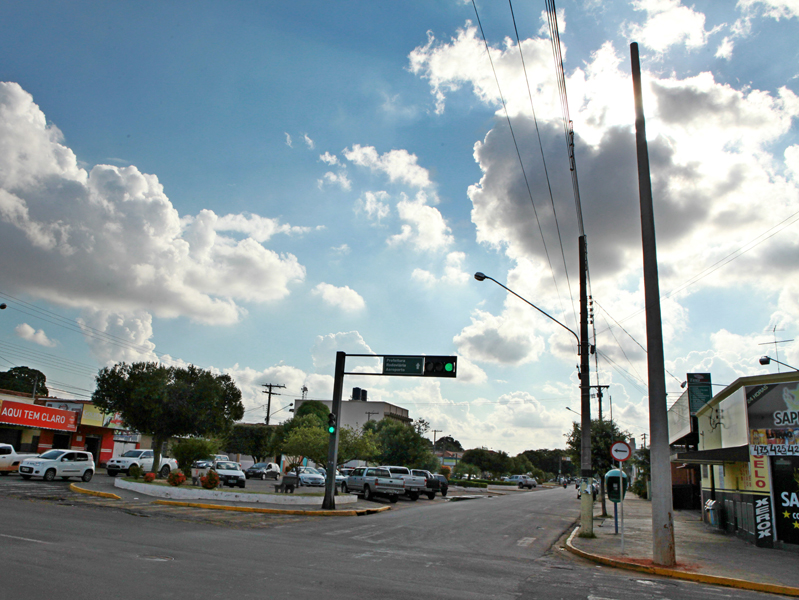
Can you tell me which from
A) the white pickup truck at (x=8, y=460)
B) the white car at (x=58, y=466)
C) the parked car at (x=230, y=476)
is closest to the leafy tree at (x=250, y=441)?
the parked car at (x=230, y=476)

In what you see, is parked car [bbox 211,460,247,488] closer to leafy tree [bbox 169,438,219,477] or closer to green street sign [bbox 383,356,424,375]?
leafy tree [bbox 169,438,219,477]

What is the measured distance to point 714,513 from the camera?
22969mm

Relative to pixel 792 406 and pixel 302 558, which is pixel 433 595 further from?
pixel 792 406

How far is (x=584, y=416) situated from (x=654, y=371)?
5.41 meters

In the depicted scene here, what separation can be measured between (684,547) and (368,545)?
915cm

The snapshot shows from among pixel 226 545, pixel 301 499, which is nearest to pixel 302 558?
pixel 226 545

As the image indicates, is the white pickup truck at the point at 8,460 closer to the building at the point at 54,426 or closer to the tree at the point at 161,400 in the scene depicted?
the tree at the point at 161,400

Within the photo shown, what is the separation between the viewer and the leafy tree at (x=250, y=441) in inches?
2783

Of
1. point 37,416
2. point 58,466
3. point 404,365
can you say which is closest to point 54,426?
point 37,416

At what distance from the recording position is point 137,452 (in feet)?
125

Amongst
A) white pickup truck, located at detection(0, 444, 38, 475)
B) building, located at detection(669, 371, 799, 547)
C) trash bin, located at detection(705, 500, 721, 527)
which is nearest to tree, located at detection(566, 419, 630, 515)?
trash bin, located at detection(705, 500, 721, 527)

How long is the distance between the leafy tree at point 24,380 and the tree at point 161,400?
57.7 m

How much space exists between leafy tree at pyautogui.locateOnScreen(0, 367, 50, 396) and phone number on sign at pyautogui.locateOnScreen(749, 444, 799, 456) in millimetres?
89270

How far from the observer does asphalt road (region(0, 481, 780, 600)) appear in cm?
766
